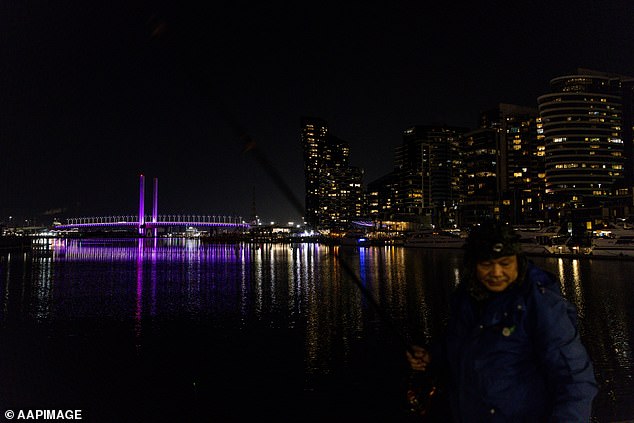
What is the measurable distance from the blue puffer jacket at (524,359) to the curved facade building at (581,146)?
154142 mm

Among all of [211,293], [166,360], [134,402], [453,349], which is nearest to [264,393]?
[134,402]

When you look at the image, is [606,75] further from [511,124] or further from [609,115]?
[511,124]

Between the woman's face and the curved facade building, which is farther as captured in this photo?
the curved facade building

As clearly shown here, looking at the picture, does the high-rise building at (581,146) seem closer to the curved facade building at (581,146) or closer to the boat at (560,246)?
the curved facade building at (581,146)

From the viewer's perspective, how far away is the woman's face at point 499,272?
2.53 metres

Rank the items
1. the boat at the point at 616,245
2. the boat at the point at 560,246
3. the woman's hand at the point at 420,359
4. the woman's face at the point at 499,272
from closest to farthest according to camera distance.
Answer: the woman's face at the point at 499,272, the woman's hand at the point at 420,359, the boat at the point at 616,245, the boat at the point at 560,246

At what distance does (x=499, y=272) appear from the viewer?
2541 millimetres

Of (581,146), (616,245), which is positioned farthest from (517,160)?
(616,245)

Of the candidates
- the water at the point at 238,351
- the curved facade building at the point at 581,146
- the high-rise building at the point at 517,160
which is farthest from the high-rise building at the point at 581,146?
the water at the point at 238,351

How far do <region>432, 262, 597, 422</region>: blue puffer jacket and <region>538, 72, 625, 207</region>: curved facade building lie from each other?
154 metres

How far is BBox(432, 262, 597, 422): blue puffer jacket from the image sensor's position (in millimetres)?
2275

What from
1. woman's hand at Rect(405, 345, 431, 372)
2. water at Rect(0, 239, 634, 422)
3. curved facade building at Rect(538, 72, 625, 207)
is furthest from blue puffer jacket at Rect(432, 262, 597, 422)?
curved facade building at Rect(538, 72, 625, 207)

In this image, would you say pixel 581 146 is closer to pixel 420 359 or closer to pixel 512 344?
pixel 420 359

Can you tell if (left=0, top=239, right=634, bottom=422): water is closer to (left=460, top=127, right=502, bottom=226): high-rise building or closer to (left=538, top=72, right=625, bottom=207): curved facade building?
(left=538, top=72, right=625, bottom=207): curved facade building
